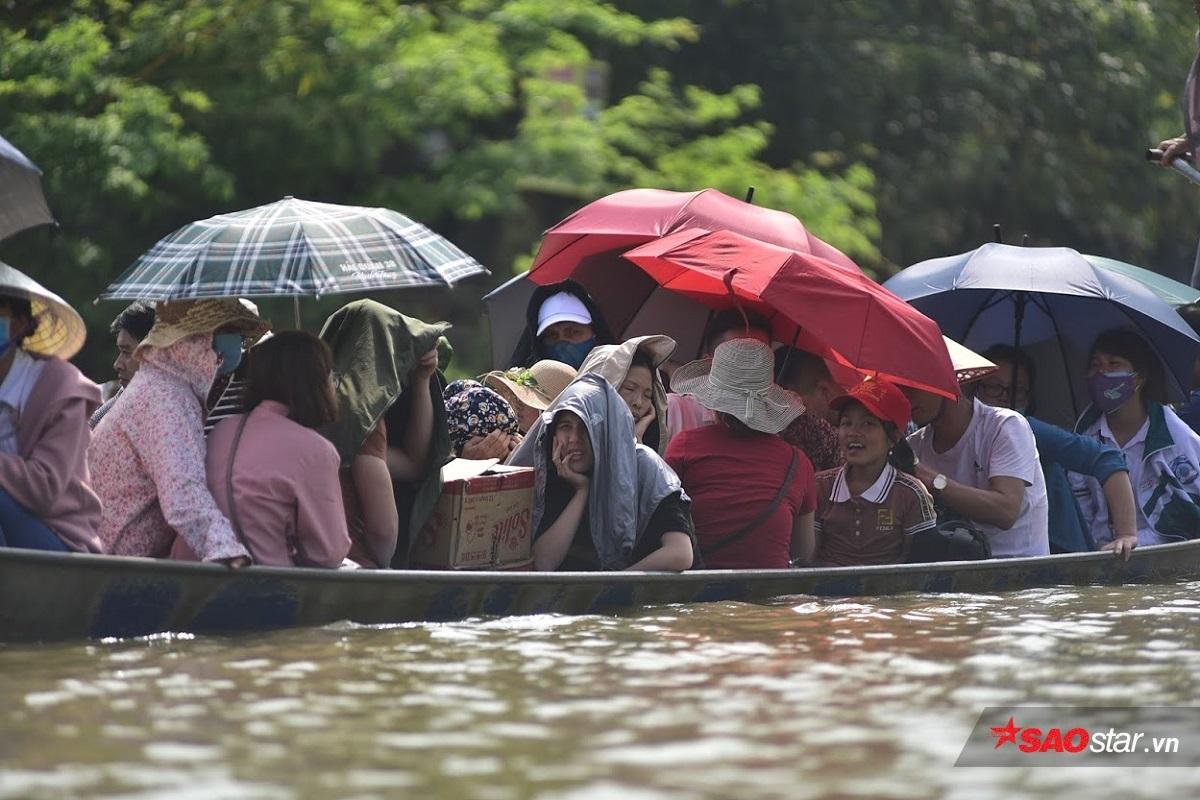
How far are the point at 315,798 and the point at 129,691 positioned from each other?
1.40 metres

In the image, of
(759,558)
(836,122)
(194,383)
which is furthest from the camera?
(836,122)

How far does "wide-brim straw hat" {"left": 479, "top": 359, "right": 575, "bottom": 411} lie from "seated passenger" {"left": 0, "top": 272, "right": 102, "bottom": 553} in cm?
213

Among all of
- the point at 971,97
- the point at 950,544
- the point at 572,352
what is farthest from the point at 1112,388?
the point at 971,97

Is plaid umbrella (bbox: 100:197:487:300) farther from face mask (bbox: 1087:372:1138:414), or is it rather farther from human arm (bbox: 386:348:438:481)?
face mask (bbox: 1087:372:1138:414)

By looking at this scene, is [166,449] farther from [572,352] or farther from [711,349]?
[711,349]

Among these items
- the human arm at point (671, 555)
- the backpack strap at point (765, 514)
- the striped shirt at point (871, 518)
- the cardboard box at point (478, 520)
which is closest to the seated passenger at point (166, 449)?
the cardboard box at point (478, 520)

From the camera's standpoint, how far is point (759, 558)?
8148 mm

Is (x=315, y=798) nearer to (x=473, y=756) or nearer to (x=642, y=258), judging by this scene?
(x=473, y=756)

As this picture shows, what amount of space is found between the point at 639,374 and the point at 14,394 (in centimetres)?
254

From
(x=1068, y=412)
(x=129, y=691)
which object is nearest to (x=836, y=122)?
(x=1068, y=412)

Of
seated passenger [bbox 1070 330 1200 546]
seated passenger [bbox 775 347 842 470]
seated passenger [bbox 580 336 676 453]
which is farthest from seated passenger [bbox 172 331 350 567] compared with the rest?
seated passenger [bbox 1070 330 1200 546]

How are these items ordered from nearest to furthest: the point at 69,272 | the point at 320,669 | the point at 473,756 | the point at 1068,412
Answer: the point at 473,756 → the point at 320,669 → the point at 1068,412 → the point at 69,272

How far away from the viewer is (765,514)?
8.01 meters

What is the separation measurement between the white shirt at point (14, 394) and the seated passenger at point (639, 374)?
2179 millimetres
